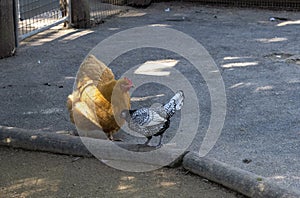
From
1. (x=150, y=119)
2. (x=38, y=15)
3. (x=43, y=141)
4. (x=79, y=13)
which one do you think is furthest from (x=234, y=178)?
(x=38, y=15)

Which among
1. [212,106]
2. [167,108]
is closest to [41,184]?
[167,108]

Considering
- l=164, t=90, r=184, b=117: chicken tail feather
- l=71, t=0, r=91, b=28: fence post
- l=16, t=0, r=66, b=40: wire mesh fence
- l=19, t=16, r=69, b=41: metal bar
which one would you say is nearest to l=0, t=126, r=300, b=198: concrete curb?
l=164, t=90, r=184, b=117: chicken tail feather

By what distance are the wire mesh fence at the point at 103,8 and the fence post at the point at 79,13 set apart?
306 mm

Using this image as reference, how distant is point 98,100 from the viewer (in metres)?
4.20

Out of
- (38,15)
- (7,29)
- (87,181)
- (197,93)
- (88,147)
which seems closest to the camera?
(87,181)

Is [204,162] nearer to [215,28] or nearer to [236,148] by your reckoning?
[236,148]

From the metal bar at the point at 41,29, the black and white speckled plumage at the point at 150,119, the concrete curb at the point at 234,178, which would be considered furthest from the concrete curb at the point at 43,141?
the metal bar at the point at 41,29

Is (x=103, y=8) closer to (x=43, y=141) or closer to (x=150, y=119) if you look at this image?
(x=43, y=141)

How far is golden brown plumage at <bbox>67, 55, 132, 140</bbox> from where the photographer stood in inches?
165

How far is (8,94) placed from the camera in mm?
5637

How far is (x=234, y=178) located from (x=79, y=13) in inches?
212

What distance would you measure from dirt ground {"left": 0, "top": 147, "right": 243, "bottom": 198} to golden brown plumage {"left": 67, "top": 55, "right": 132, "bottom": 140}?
0.98ft

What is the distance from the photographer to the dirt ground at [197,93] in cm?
383

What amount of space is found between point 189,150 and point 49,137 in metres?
0.99
